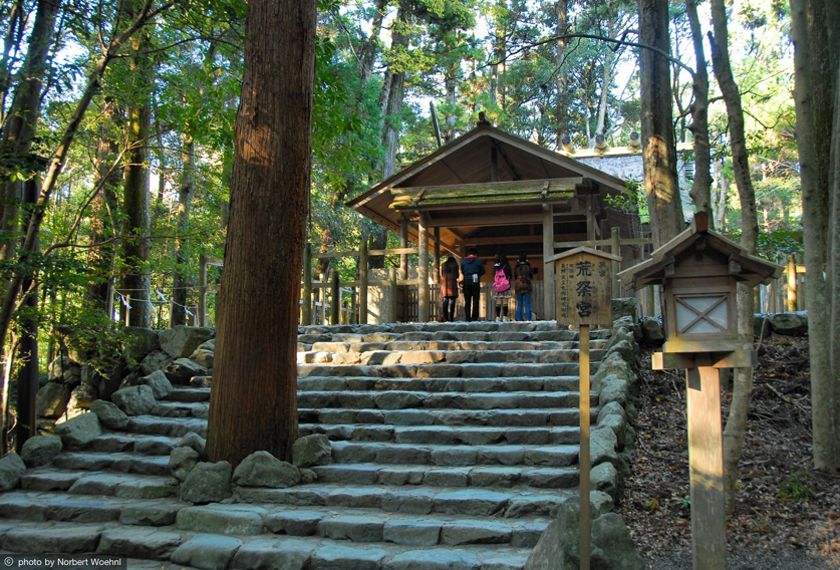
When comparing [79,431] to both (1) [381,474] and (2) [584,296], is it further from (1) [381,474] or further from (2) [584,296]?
(2) [584,296]

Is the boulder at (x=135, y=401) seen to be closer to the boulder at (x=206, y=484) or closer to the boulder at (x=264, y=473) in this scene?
the boulder at (x=206, y=484)

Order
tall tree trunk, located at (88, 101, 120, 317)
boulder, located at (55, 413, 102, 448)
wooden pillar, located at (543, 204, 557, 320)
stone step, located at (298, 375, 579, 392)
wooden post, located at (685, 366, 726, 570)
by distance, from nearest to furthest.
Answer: wooden post, located at (685, 366, 726, 570) < boulder, located at (55, 413, 102, 448) < stone step, located at (298, 375, 579, 392) < tall tree trunk, located at (88, 101, 120, 317) < wooden pillar, located at (543, 204, 557, 320)

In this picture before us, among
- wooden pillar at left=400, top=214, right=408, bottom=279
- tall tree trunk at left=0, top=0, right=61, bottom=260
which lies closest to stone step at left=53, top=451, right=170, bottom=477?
tall tree trunk at left=0, top=0, right=61, bottom=260

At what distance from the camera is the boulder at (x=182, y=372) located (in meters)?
9.77

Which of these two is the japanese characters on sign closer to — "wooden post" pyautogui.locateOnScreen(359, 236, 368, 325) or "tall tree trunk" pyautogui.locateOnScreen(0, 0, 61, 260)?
"tall tree trunk" pyautogui.locateOnScreen(0, 0, 61, 260)

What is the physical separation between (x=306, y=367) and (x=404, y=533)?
471cm

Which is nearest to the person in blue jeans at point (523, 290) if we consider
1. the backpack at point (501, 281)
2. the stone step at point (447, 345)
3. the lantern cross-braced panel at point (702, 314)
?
the backpack at point (501, 281)

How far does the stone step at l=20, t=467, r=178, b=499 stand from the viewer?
6.43 metres

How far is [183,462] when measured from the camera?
21.3 feet

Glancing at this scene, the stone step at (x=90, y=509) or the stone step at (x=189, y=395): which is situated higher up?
the stone step at (x=189, y=395)

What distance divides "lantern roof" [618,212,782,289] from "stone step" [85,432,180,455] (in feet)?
20.1

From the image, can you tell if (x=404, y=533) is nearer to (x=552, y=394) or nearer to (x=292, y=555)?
(x=292, y=555)

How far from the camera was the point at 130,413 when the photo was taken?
8.70 meters

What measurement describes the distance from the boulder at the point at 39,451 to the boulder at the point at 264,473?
291 centimetres
